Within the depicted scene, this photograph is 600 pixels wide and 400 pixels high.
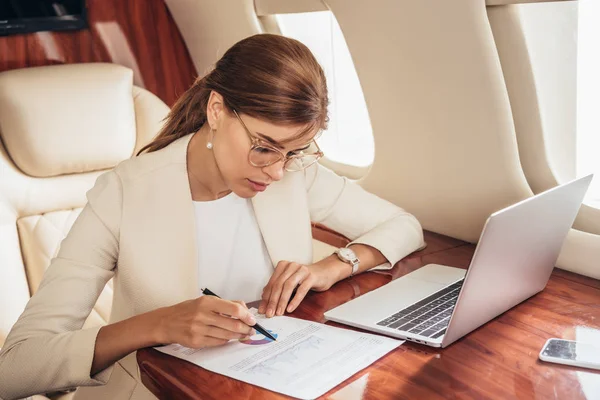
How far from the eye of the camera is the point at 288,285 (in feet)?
4.64

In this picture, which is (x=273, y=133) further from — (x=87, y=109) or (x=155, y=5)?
(x=155, y=5)

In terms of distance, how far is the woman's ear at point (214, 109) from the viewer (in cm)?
140

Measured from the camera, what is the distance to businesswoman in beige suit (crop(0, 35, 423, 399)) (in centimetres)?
124

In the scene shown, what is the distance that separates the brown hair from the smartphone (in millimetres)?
586

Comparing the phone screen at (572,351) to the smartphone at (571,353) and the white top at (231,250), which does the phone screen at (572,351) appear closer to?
the smartphone at (571,353)

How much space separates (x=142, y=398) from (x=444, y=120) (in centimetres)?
95

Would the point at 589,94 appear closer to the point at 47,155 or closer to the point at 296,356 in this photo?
the point at 296,356

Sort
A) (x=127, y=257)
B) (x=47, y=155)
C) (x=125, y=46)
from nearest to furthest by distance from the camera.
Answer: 1. (x=127, y=257)
2. (x=47, y=155)
3. (x=125, y=46)

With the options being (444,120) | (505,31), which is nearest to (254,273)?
(444,120)

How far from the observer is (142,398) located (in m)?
1.36

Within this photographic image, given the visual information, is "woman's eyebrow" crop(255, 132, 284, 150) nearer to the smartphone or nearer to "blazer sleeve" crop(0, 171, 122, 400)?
"blazer sleeve" crop(0, 171, 122, 400)

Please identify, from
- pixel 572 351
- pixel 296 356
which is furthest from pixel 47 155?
pixel 572 351

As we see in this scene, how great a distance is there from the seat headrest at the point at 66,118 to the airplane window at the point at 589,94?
1.28 meters

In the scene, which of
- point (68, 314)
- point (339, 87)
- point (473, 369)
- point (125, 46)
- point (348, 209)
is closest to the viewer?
point (473, 369)
